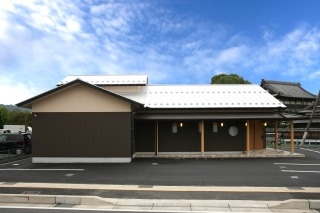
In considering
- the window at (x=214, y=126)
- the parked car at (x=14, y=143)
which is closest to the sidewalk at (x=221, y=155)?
the window at (x=214, y=126)

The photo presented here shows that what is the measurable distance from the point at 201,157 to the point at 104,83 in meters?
8.76

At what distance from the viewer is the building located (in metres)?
49.4

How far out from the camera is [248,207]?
873cm

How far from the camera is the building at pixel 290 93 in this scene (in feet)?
162

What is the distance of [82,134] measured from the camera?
61.0ft

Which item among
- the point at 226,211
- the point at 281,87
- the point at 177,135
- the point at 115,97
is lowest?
the point at 226,211

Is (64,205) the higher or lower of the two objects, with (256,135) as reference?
lower

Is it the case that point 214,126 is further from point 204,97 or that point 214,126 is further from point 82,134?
point 82,134

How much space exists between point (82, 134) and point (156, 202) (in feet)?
33.7

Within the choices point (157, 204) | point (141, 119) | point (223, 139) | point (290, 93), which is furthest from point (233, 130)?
point (290, 93)

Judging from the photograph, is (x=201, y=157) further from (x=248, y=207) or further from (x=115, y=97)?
(x=248, y=207)

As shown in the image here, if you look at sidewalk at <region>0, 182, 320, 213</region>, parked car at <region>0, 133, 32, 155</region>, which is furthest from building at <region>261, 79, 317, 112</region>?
sidewalk at <region>0, 182, 320, 213</region>

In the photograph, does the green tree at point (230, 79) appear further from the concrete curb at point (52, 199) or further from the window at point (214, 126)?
the concrete curb at point (52, 199)

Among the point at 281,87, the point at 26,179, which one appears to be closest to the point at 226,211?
the point at 26,179
